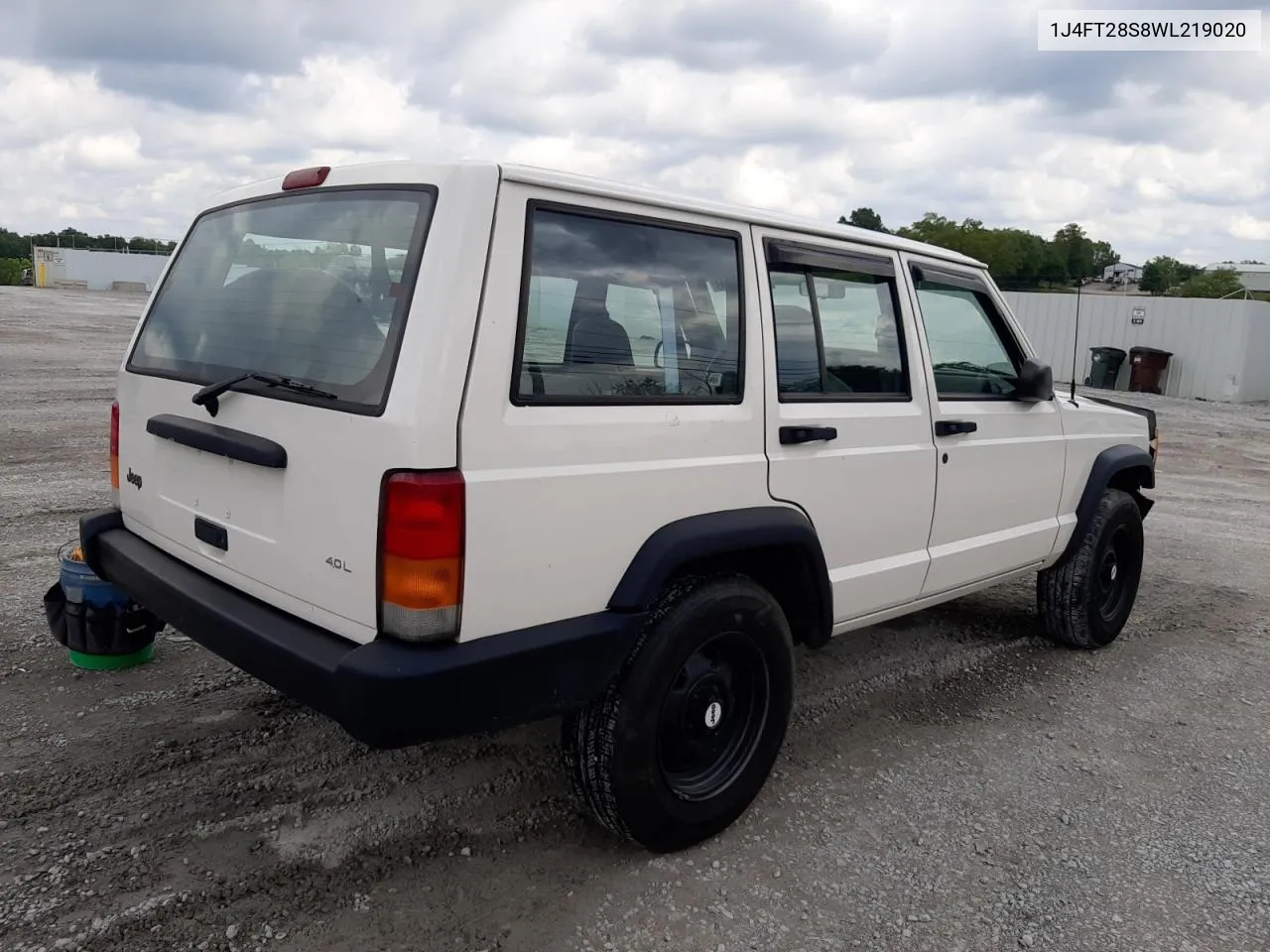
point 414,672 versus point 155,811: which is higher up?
point 414,672

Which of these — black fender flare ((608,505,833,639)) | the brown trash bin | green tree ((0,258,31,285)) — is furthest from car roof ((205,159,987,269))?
green tree ((0,258,31,285))

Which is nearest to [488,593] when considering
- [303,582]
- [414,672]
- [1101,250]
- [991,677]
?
[414,672]

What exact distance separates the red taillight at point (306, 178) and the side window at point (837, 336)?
4.70ft

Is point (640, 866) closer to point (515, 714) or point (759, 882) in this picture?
point (759, 882)

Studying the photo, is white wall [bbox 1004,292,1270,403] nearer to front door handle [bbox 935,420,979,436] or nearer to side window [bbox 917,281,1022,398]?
side window [bbox 917,281,1022,398]

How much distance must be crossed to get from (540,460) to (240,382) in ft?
3.00

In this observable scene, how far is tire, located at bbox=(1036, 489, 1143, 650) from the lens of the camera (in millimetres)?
4789

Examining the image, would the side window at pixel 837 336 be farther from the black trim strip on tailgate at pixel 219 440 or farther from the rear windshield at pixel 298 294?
the black trim strip on tailgate at pixel 219 440

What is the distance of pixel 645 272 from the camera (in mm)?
2850

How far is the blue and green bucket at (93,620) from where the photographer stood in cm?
377

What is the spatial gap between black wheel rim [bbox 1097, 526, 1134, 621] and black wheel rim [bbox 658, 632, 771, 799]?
2.71m

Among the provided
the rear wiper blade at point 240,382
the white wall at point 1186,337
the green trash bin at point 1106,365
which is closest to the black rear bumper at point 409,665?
the rear wiper blade at point 240,382

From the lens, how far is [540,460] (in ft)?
8.02

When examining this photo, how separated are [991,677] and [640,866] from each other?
7.91ft
